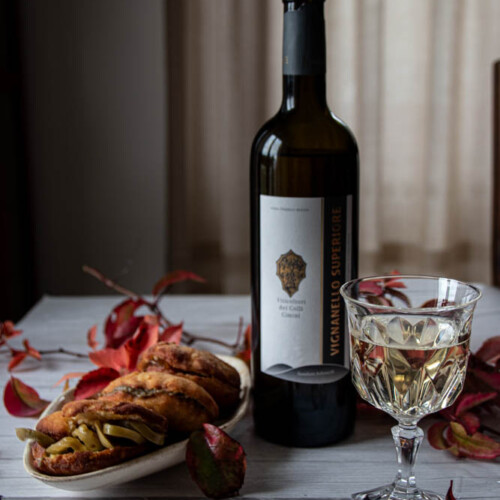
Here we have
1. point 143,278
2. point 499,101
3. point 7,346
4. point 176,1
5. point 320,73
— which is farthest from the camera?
point 143,278

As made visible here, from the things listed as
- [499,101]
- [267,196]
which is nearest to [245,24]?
[499,101]

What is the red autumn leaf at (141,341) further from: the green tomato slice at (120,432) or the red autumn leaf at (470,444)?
the red autumn leaf at (470,444)

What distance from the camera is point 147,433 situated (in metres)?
0.61

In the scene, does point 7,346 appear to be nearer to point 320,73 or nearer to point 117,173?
point 320,73

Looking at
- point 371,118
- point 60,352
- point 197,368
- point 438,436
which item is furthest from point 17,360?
point 371,118

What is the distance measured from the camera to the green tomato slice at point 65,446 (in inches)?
23.8

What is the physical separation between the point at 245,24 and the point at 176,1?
0.78ft

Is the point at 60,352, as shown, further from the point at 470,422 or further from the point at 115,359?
the point at 470,422

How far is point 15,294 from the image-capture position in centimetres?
235

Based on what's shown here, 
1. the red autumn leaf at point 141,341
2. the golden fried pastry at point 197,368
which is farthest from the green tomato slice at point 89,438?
the red autumn leaf at point 141,341

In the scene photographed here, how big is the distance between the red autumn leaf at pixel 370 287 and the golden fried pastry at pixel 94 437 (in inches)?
8.7

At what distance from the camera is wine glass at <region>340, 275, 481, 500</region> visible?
59cm

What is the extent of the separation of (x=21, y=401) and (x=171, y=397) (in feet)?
0.82

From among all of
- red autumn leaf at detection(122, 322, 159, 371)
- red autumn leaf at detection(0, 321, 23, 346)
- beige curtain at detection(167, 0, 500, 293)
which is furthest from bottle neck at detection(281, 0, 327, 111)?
beige curtain at detection(167, 0, 500, 293)
